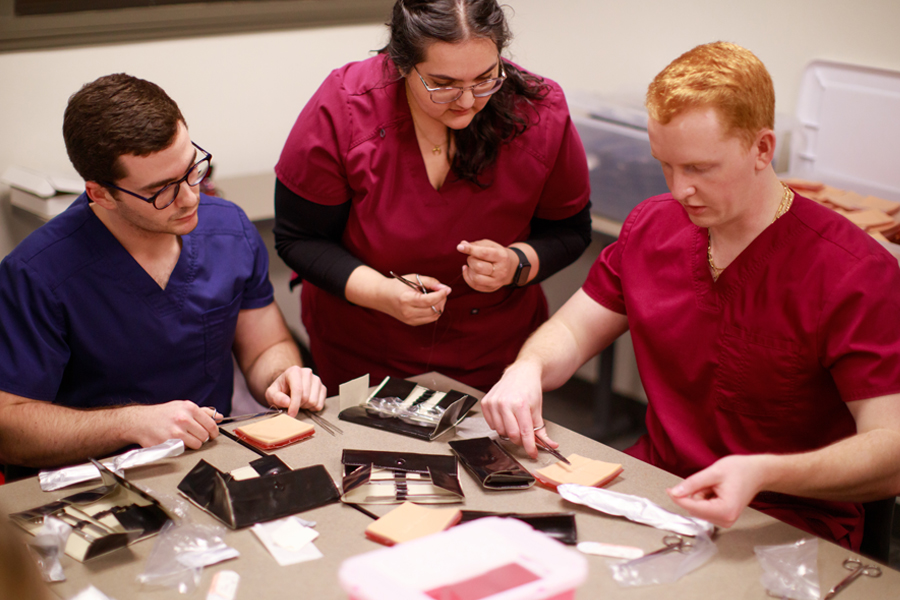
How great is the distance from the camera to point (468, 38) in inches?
65.8

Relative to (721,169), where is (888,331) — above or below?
below

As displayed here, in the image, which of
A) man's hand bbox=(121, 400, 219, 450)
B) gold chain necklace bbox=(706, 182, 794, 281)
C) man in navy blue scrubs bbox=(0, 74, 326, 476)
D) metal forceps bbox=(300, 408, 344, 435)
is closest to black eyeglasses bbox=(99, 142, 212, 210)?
man in navy blue scrubs bbox=(0, 74, 326, 476)

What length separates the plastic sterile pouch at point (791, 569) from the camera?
115 centimetres

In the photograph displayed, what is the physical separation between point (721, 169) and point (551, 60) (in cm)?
255

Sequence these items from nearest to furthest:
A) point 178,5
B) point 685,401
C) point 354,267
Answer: point 685,401
point 354,267
point 178,5

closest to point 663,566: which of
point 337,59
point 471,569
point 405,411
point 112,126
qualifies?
point 471,569

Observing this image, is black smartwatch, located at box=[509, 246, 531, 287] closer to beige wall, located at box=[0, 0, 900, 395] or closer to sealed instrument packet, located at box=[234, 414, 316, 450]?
sealed instrument packet, located at box=[234, 414, 316, 450]

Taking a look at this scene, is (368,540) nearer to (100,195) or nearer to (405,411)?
(405,411)

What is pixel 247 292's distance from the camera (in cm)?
198

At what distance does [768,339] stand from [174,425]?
3.67ft

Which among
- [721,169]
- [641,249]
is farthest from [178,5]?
[721,169]

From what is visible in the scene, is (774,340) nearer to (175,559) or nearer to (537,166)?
(537,166)

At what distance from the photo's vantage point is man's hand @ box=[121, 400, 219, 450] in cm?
152

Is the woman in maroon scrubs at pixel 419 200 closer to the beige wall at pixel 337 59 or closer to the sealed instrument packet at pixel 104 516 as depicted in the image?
the sealed instrument packet at pixel 104 516
